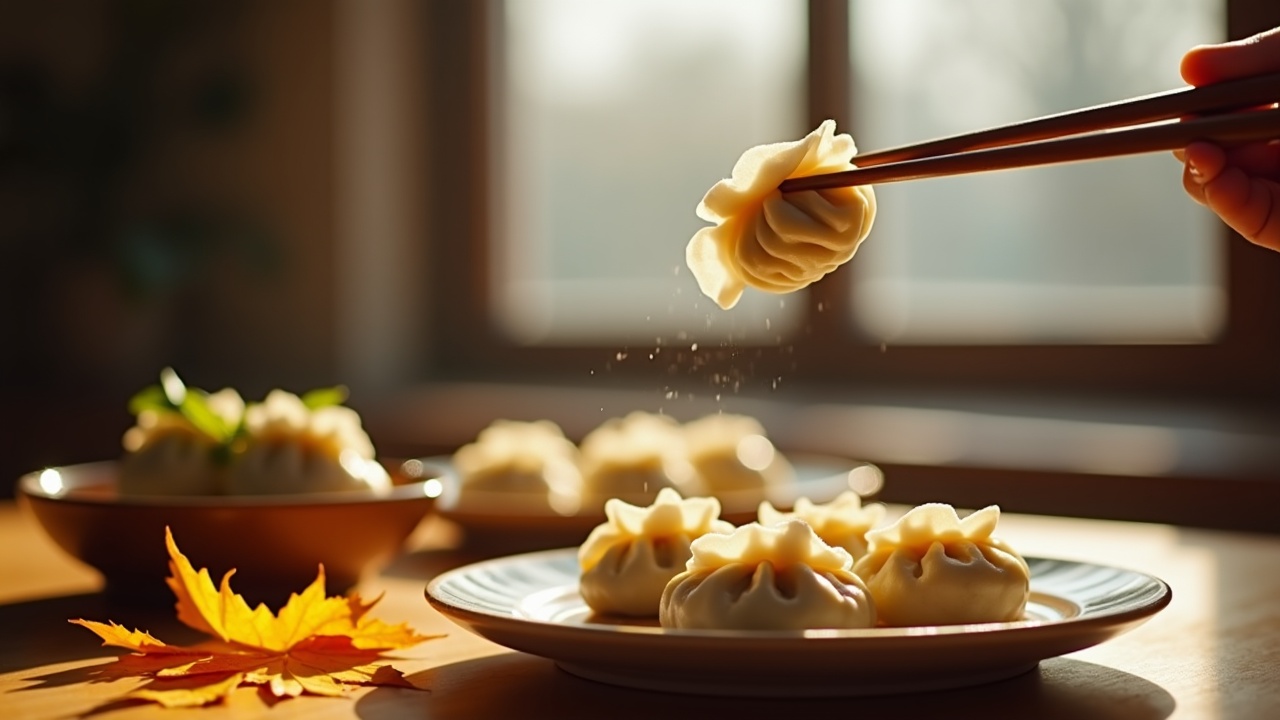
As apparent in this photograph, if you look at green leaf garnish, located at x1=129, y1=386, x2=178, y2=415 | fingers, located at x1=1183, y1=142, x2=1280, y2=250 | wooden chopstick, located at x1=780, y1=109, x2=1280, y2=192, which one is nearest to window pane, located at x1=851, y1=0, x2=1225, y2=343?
fingers, located at x1=1183, y1=142, x2=1280, y2=250

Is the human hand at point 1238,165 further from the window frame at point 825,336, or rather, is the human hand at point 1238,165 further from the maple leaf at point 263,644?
the window frame at point 825,336

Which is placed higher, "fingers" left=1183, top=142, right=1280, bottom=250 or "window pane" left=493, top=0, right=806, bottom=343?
"window pane" left=493, top=0, right=806, bottom=343

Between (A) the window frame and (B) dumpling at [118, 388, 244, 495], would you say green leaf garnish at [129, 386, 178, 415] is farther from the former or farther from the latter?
(A) the window frame

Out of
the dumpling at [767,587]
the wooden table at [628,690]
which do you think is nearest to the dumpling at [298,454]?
the wooden table at [628,690]

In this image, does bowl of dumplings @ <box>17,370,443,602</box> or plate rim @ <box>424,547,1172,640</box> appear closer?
plate rim @ <box>424,547,1172,640</box>

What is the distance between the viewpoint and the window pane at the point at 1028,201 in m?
3.06

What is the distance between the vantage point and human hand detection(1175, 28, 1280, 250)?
3.27 ft

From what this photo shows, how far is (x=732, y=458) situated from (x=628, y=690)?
1.02 meters

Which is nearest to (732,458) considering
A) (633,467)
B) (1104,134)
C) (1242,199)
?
(633,467)

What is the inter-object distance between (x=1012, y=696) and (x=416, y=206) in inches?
149

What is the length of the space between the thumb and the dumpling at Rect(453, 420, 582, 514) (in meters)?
0.99

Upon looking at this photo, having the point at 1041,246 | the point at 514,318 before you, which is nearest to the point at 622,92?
the point at 514,318

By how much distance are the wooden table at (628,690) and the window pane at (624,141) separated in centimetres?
239

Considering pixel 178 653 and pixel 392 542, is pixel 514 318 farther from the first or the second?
pixel 178 653
